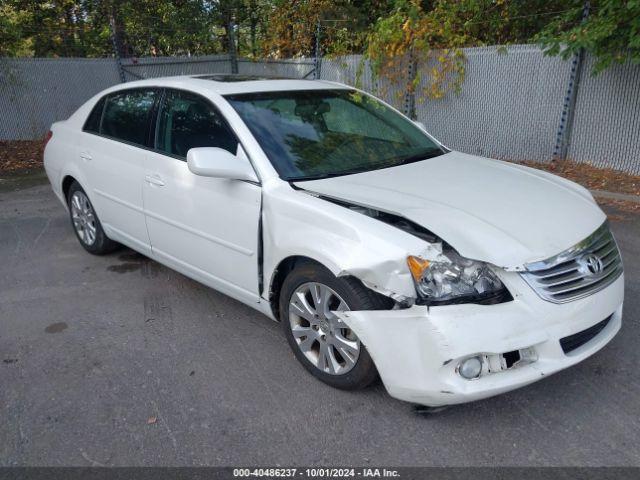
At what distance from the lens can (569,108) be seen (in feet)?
26.3

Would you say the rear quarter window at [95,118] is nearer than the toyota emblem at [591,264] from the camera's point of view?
No

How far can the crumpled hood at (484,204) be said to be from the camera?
2598 millimetres

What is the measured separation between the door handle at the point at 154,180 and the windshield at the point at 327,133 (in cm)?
78

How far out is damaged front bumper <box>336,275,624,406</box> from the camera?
242cm

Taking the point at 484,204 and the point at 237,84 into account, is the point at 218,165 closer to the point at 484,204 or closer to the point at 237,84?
the point at 237,84

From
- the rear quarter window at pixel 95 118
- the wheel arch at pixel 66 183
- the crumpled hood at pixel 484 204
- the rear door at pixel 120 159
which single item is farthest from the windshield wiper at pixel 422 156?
the wheel arch at pixel 66 183

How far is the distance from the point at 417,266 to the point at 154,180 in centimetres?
226

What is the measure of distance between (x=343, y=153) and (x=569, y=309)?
5.59ft

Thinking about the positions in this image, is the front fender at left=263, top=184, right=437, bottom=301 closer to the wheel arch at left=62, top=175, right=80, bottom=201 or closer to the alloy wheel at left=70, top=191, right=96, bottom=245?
the alloy wheel at left=70, top=191, right=96, bottom=245

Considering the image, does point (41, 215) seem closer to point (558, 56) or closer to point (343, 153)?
point (343, 153)

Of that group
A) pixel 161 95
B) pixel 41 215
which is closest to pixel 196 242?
pixel 161 95

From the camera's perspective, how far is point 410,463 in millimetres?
2477

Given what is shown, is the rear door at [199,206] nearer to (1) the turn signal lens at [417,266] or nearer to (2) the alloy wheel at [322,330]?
(2) the alloy wheel at [322,330]

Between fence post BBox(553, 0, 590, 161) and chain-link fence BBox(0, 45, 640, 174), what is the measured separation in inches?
0.7
